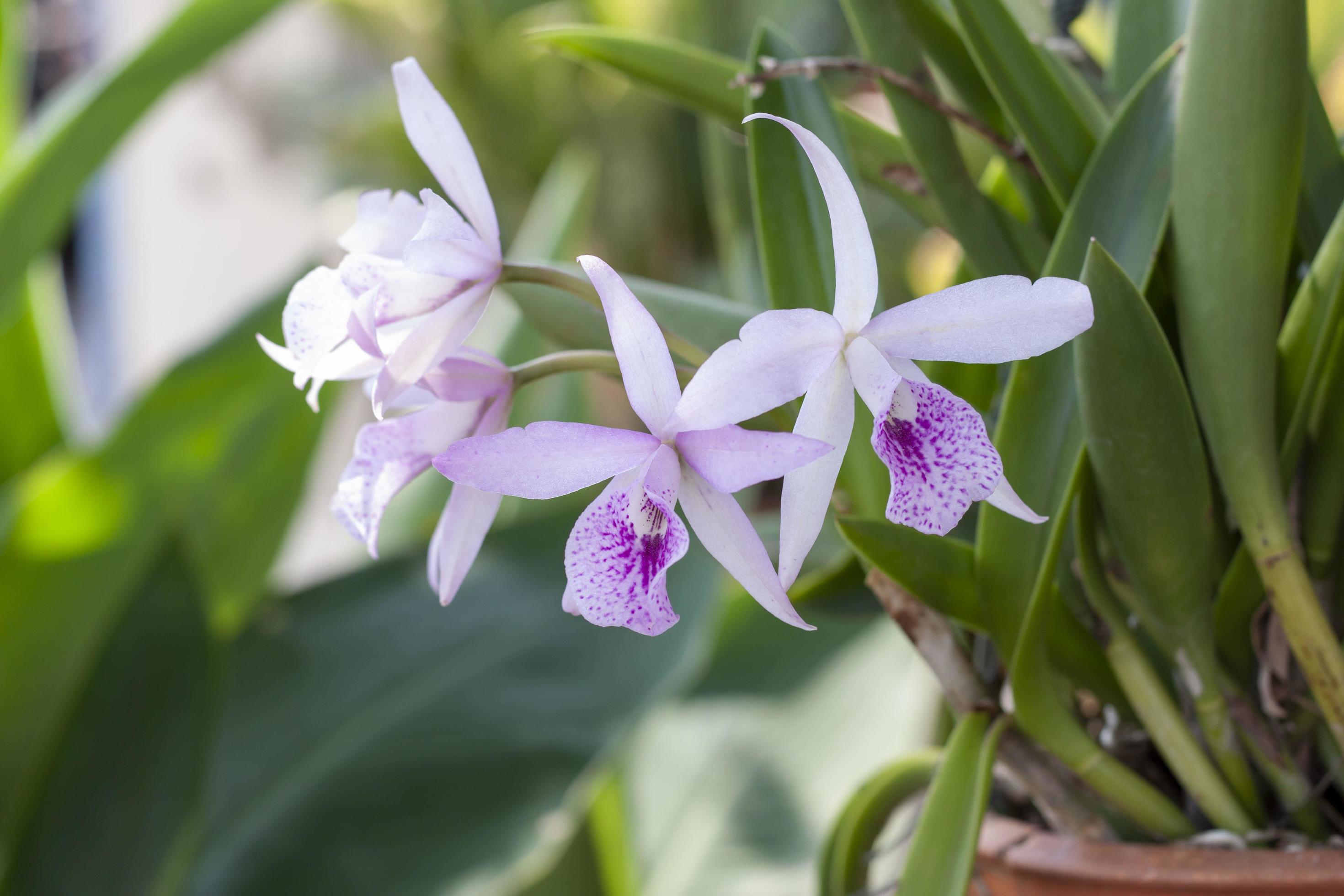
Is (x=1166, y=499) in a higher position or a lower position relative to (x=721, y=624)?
higher

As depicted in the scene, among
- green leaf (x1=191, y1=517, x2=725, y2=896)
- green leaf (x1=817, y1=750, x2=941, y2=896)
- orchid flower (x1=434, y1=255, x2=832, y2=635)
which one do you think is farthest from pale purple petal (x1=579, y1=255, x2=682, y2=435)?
green leaf (x1=191, y1=517, x2=725, y2=896)

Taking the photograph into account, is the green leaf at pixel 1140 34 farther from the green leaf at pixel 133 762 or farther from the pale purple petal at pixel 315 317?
the green leaf at pixel 133 762

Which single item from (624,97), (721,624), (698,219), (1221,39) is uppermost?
(1221,39)

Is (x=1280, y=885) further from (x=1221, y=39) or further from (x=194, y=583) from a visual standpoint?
(x=194, y=583)

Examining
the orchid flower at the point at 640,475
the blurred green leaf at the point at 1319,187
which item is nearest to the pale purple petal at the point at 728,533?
the orchid flower at the point at 640,475

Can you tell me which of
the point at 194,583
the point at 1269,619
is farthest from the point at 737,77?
the point at 194,583

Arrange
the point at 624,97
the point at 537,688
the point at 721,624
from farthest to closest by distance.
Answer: the point at 624,97, the point at 721,624, the point at 537,688

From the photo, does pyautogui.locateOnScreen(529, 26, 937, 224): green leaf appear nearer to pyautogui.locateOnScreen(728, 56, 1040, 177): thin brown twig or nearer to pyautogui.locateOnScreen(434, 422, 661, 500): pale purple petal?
pyautogui.locateOnScreen(728, 56, 1040, 177): thin brown twig

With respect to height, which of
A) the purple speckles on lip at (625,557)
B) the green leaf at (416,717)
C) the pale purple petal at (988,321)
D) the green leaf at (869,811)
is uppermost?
the pale purple petal at (988,321)
